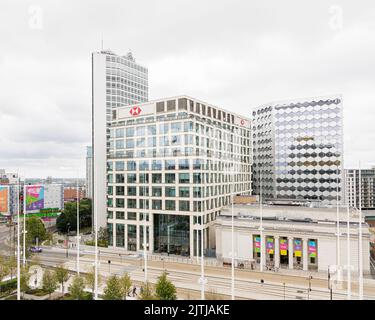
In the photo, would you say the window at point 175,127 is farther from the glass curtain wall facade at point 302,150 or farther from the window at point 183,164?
the glass curtain wall facade at point 302,150

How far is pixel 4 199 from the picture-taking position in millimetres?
80750

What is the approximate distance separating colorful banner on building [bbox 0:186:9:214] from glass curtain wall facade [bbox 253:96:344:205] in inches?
2867

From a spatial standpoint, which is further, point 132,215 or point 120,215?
point 120,215

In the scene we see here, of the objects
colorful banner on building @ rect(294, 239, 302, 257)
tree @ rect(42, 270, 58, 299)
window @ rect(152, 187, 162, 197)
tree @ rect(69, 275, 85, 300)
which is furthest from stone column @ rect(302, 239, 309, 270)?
tree @ rect(42, 270, 58, 299)

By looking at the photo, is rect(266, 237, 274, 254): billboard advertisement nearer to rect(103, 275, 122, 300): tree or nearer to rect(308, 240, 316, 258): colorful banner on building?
rect(308, 240, 316, 258): colorful banner on building

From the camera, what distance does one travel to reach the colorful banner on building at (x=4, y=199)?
7850cm

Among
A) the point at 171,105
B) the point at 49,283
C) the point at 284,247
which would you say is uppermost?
the point at 171,105

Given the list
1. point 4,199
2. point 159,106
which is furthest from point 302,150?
point 4,199

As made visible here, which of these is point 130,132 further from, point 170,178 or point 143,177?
point 170,178

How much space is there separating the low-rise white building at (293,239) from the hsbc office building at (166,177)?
240 inches

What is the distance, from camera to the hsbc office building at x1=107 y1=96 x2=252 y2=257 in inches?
1667

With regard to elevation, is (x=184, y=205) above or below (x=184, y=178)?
below

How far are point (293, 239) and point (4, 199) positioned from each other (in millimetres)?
81650
